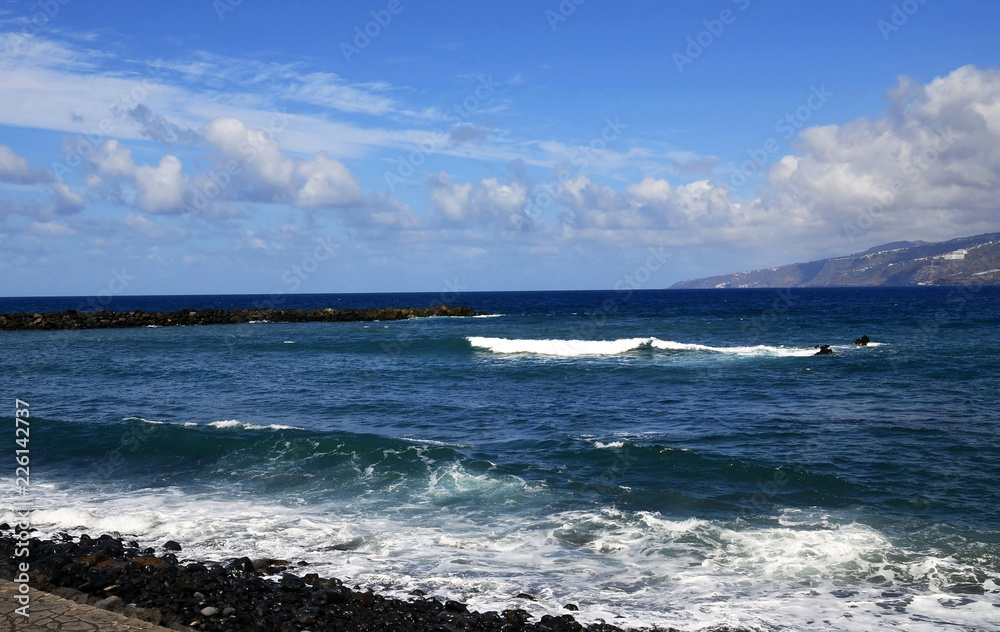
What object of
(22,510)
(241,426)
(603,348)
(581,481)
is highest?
(603,348)

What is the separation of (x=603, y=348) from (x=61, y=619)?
3272cm

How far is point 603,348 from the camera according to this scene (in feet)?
124

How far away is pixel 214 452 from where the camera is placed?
1566cm

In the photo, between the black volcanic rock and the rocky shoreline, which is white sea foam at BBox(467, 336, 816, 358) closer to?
the rocky shoreline

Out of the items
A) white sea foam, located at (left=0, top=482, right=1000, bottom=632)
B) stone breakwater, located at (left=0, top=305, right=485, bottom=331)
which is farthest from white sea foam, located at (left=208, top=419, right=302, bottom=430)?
stone breakwater, located at (left=0, top=305, right=485, bottom=331)

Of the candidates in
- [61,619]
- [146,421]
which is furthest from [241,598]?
[146,421]

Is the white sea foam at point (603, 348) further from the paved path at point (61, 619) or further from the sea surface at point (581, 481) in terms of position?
the paved path at point (61, 619)

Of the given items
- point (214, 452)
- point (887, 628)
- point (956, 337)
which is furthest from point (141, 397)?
point (956, 337)

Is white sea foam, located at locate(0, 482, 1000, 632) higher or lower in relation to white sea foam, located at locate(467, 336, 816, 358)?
lower

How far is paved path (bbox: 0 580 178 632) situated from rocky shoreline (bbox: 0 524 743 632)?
0.36 m

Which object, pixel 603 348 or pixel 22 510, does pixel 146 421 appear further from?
pixel 603 348

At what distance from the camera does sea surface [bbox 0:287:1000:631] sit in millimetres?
8562

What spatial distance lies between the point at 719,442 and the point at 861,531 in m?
5.28

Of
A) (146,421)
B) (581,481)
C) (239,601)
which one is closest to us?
(239,601)
